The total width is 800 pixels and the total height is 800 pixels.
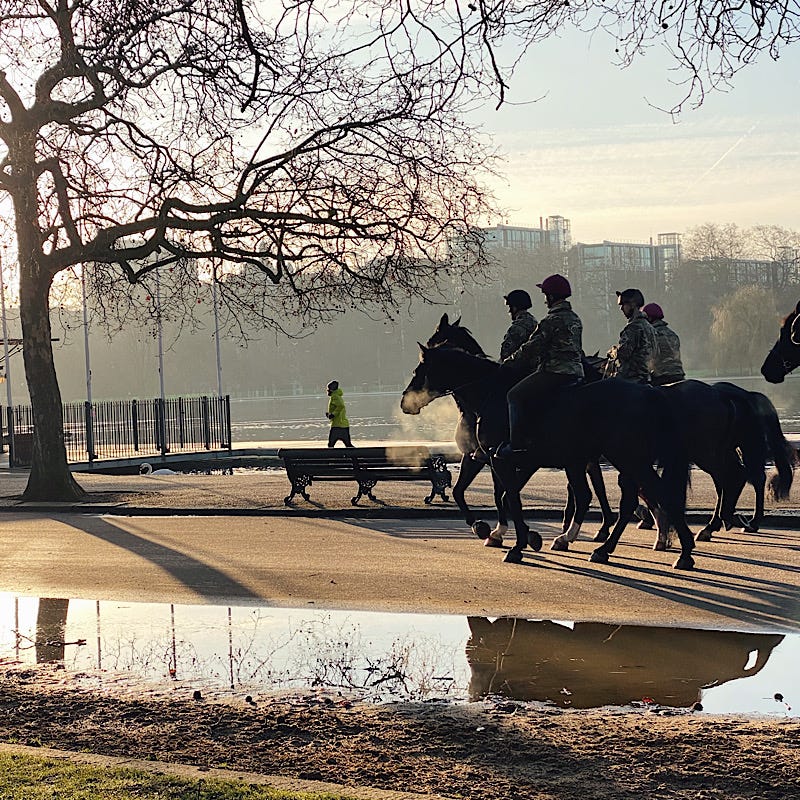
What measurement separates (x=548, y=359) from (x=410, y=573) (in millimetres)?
2394

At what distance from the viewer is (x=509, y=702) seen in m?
6.97

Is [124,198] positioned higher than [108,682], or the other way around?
[124,198]

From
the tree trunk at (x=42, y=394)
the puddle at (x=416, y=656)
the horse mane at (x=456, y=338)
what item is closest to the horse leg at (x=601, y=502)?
the horse mane at (x=456, y=338)

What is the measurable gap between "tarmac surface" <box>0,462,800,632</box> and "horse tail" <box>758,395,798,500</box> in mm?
521

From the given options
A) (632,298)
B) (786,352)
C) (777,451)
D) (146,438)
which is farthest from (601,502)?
(146,438)

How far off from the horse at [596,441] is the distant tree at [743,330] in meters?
79.8

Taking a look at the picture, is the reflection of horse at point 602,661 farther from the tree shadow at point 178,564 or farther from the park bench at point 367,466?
the park bench at point 367,466

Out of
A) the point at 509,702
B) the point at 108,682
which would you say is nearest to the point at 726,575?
A: the point at 509,702

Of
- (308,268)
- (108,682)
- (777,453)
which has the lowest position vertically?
(108,682)

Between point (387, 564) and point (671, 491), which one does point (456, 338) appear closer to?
point (387, 564)

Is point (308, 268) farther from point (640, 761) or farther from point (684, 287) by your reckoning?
point (684, 287)

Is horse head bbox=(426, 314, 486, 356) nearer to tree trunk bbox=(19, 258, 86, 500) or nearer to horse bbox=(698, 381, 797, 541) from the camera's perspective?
horse bbox=(698, 381, 797, 541)

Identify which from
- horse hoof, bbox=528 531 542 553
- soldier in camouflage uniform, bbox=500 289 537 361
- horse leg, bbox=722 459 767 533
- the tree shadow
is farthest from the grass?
horse leg, bbox=722 459 767 533

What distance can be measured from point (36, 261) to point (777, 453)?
43.5 feet
